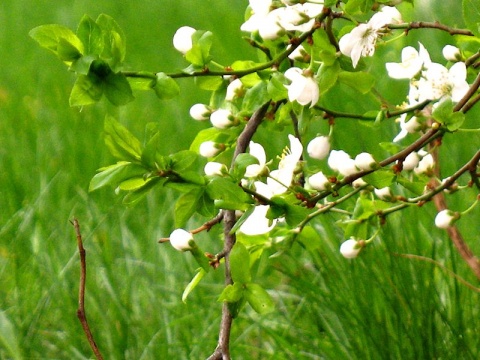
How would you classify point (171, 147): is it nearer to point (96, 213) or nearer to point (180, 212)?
point (96, 213)

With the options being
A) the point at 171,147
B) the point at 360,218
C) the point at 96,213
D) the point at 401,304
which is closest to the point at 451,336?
the point at 401,304

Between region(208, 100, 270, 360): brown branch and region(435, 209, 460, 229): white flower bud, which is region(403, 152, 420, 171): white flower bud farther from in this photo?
region(208, 100, 270, 360): brown branch

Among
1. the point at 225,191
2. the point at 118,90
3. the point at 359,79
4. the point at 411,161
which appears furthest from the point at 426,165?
the point at 118,90

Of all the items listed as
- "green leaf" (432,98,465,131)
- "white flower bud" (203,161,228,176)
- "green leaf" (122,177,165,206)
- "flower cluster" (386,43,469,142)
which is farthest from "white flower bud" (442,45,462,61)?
"green leaf" (122,177,165,206)

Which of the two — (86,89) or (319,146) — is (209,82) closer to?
(319,146)

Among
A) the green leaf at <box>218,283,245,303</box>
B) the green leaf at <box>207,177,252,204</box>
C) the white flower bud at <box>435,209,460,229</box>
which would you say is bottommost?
the white flower bud at <box>435,209,460,229</box>

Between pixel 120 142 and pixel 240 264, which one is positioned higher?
pixel 120 142
